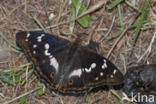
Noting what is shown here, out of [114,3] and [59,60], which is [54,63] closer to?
[59,60]

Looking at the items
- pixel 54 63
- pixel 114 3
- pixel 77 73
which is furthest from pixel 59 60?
pixel 114 3

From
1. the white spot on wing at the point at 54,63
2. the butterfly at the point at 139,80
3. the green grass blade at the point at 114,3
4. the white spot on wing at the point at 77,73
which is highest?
the green grass blade at the point at 114,3

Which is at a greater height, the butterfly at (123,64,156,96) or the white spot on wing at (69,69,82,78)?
the white spot on wing at (69,69,82,78)

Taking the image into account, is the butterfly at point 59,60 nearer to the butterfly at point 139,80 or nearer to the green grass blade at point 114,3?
the butterfly at point 139,80

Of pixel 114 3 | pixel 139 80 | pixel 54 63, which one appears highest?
pixel 114 3

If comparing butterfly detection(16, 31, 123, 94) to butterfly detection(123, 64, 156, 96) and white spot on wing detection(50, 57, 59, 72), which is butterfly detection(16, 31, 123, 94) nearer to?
white spot on wing detection(50, 57, 59, 72)

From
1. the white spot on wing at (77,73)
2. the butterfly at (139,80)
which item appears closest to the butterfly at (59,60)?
the white spot on wing at (77,73)

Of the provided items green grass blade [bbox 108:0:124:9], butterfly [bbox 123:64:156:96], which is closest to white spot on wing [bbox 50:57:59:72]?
butterfly [bbox 123:64:156:96]

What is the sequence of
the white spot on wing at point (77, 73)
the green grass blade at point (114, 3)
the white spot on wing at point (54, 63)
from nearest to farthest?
the white spot on wing at point (77, 73) → the white spot on wing at point (54, 63) → the green grass blade at point (114, 3)

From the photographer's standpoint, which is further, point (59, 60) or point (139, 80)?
point (139, 80)

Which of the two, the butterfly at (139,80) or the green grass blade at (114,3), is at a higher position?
the green grass blade at (114,3)
